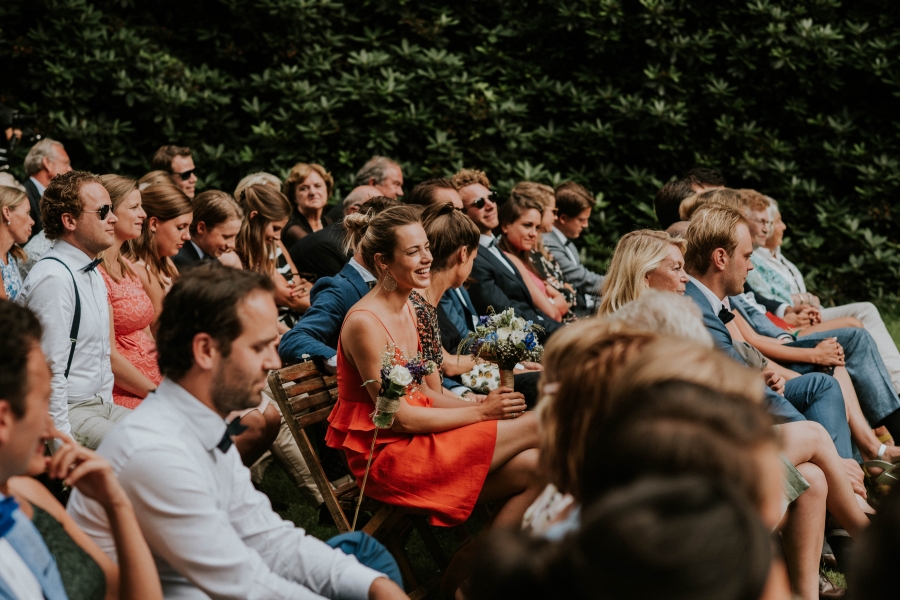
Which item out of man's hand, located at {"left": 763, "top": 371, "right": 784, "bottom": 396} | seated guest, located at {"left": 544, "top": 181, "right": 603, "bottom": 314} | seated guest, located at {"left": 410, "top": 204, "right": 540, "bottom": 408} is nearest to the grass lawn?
seated guest, located at {"left": 410, "top": 204, "right": 540, "bottom": 408}

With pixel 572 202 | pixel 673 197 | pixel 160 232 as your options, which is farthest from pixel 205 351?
pixel 572 202

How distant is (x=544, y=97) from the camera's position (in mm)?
10336

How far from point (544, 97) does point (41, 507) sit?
29.2ft

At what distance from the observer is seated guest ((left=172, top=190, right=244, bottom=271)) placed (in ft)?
18.7

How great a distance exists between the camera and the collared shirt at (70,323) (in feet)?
12.5

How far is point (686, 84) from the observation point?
33.6 feet

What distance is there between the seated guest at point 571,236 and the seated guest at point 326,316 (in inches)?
→ 117

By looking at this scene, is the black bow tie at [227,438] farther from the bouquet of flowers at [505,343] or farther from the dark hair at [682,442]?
the bouquet of flowers at [505,343]

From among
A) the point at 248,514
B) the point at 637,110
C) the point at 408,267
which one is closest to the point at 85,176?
the point at 408,267

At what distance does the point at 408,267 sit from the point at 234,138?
6.32 meters

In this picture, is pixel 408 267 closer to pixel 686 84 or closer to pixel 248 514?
pixel 248 514

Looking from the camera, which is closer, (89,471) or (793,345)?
(89,471)

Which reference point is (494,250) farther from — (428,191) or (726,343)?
(726,343)

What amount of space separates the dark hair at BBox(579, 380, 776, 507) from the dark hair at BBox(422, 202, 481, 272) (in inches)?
131
